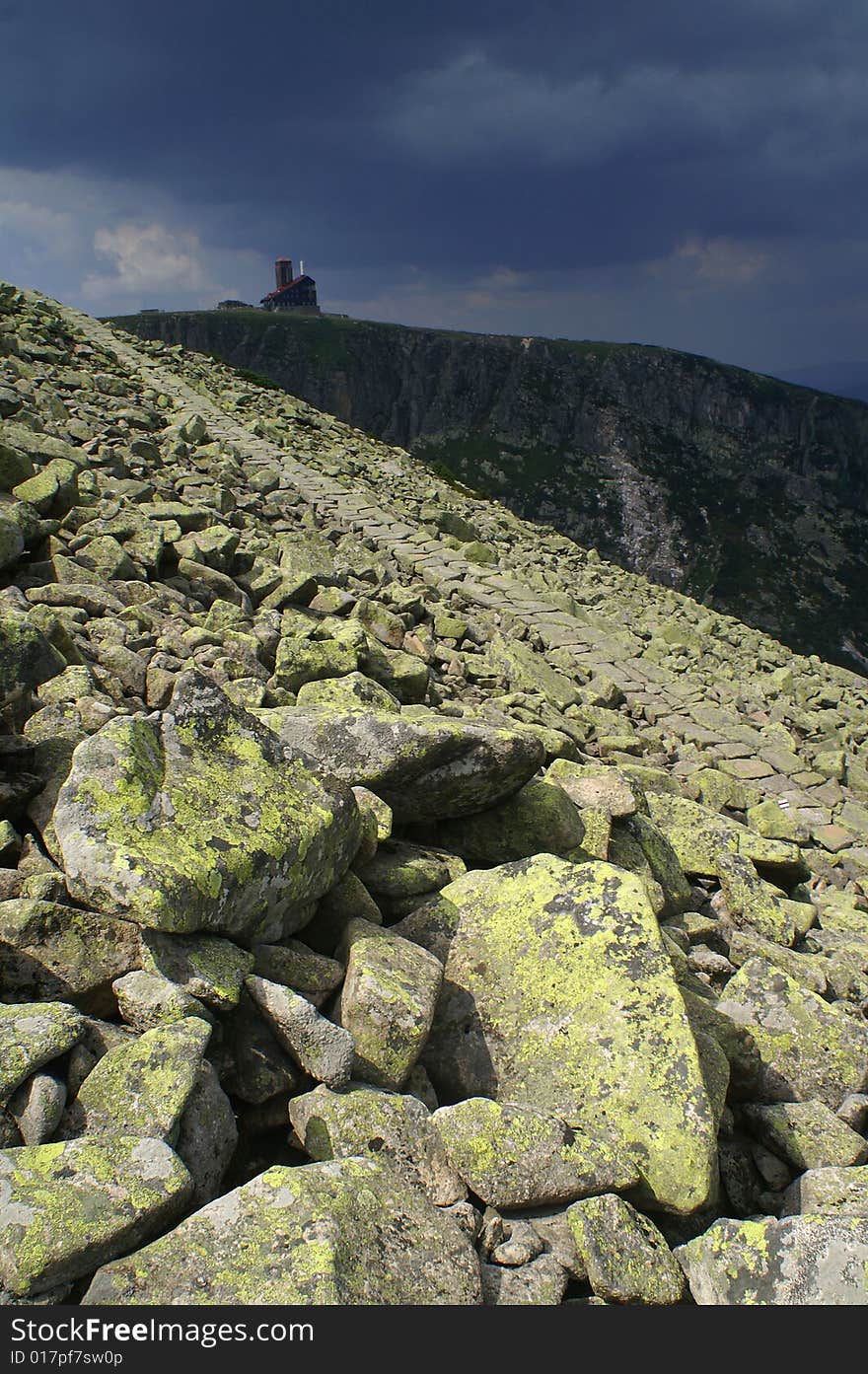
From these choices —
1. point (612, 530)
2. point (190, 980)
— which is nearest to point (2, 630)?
point (190, 980)

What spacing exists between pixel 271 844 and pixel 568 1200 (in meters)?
2.53

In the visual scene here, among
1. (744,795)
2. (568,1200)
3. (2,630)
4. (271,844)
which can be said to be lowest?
(744,795)

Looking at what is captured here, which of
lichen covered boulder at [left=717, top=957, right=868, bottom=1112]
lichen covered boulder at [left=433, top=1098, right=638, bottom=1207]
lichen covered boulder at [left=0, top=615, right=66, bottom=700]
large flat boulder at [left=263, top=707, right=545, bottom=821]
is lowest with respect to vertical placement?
lichen covered boulder at [left=717, top=957, right=868, bottom=1112]

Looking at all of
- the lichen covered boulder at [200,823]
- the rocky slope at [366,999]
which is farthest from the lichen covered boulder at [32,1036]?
the lichen covered boulder at [200,823]

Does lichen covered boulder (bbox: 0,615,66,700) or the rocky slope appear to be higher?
lichen covered boulder (bbox: 0,615,66,700)

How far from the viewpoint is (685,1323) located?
3.35m

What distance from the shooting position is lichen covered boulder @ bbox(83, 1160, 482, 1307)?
301 centimetres

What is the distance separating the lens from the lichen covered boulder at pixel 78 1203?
9.66 feet

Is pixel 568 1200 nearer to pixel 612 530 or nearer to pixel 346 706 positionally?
pixel 346 706

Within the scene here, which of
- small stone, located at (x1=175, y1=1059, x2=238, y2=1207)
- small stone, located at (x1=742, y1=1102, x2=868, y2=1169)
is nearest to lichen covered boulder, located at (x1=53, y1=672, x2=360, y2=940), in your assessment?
small stone, located at (x1=175, y1=1059, x2=238, y2=1207)

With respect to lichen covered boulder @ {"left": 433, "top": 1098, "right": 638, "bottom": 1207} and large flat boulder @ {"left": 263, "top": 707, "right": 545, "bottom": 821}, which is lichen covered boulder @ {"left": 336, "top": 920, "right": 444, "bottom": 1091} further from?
large flat boulder @ {"left": 263, "top": 707, "right": 545, "bottom": 821}

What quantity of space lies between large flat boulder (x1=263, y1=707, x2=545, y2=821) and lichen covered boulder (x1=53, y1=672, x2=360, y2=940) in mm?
1042

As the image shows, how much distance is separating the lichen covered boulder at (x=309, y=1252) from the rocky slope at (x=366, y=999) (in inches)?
0.5

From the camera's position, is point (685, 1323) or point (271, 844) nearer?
point (685, 1323)
